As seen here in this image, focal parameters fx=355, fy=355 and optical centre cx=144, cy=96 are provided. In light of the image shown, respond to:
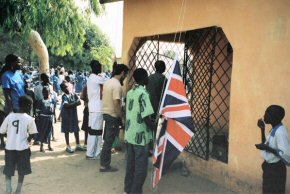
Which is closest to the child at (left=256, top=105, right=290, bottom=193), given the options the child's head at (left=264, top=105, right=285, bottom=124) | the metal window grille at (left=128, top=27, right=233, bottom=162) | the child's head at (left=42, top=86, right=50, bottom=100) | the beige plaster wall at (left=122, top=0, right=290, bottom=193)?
the child's head at (left=264, top=105, right=285, bottom=124)

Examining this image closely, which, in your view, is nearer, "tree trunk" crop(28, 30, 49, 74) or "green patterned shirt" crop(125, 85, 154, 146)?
"green patterned shirt" crop(125, 85, 154, 146)

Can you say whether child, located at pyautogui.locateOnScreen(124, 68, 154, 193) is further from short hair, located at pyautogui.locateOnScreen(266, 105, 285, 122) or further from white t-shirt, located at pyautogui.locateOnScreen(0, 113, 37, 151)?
short hair, located at pyautogui.locateOnScreen(266, 105, 285, 122)

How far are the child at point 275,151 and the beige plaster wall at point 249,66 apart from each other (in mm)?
632

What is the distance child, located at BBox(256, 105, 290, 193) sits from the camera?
11.3 feet

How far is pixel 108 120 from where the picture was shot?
560 cm

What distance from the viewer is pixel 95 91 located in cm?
607

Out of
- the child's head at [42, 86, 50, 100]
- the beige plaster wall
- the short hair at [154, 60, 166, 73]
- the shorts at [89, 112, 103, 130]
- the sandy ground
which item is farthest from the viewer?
the child's head at [42, 86, 50, 100]

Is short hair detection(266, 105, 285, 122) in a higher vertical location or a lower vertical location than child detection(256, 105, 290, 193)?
higher

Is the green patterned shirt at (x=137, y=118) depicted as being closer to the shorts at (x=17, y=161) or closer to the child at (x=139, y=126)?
the child at (x=139, y=126)

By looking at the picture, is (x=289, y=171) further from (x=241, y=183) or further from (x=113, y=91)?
(x=113, y=91)

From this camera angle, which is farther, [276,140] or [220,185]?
[220,185]

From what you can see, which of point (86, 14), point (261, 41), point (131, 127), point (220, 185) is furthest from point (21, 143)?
point (86, 14)

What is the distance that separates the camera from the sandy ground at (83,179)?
4.96 meters

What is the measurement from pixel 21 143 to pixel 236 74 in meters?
A: 2.93
